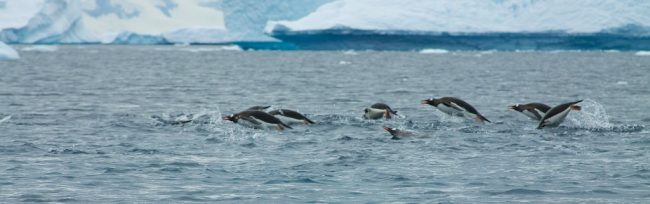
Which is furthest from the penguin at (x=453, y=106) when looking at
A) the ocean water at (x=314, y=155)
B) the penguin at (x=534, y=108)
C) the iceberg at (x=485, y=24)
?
the iceberg at (x=485, y=24)

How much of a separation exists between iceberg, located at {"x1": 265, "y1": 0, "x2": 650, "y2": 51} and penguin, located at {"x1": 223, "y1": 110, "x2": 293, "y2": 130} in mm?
51779

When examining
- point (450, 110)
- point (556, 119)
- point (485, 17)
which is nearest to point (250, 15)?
point (485, 17)

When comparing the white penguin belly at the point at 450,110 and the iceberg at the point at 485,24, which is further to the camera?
the iceberg at the point at 485,24

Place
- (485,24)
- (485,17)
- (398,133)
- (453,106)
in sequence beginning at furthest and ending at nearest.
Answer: (485,17)
(485,24)
(453,106)
(398,133)

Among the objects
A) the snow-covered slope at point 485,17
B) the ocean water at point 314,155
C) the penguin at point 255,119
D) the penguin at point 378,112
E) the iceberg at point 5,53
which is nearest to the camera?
the ocean water at point 314,155

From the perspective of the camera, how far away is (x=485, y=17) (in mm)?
68562

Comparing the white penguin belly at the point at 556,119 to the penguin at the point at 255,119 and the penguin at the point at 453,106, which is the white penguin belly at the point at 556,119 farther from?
the penguin at the point at 255,119

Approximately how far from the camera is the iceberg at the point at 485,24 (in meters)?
65.7

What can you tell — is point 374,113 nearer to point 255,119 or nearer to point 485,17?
point 255,119

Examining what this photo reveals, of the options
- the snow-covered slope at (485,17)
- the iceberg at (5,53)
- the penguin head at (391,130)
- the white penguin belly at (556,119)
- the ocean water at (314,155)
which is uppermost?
the snow-covered slope at (485,17)

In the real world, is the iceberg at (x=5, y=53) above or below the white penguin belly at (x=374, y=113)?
below

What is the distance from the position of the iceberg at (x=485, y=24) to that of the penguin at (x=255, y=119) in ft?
170

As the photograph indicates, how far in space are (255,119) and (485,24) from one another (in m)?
54.8

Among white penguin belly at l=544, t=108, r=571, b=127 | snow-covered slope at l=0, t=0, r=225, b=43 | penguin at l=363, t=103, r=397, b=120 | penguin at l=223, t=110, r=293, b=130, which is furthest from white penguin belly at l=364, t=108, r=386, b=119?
snow-covered slope at l=0, t=0, r=225, b=43
